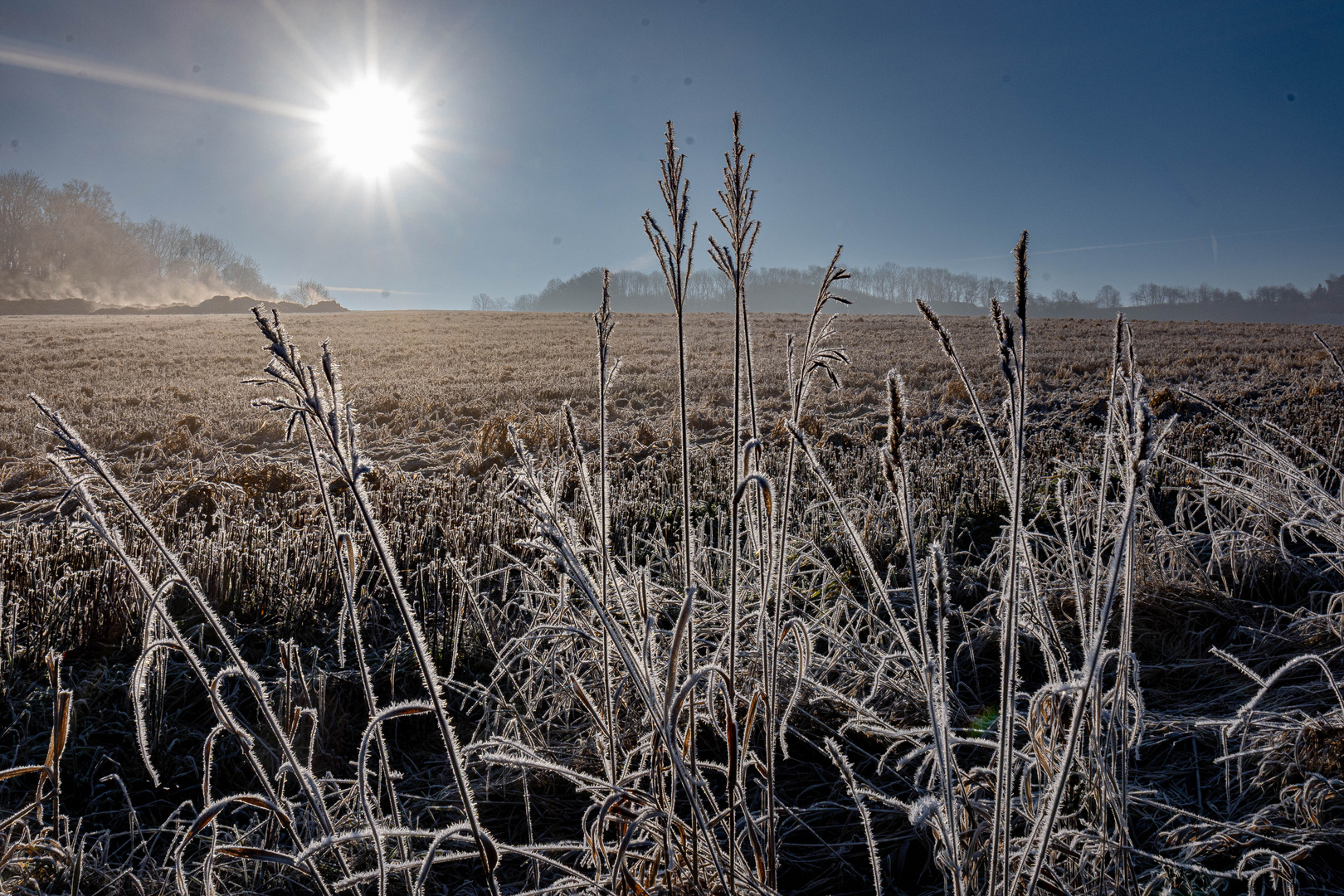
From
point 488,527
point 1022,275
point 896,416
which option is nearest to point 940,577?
point 896,416

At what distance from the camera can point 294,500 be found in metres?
5.32

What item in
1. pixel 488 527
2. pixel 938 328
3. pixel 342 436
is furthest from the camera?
pixel 488 527

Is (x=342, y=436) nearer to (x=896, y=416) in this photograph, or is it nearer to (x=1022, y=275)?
(x=896, y=416)

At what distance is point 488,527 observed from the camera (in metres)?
4.40

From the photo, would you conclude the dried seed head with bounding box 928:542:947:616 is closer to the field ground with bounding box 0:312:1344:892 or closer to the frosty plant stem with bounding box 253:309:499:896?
the frosty plant stem with bounding box 253:309:499:896

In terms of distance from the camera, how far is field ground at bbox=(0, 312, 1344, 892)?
218 cm

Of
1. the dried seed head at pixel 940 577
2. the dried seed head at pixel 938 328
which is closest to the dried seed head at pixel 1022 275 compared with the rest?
the dried seed head at pixel 938 328

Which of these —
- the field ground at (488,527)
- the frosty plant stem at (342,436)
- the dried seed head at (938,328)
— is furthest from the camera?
the field ground at (488,527)

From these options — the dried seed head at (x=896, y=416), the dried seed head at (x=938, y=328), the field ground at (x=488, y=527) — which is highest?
the dried seed head at (x=938, y=328)

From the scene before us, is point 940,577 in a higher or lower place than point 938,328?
lower

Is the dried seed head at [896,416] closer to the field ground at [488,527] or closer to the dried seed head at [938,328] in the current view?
the dried seed head at [938,328]

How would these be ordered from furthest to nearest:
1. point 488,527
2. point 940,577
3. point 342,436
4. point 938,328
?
Answer: point 488,527, point 940,577, point 938,328, point 342,436

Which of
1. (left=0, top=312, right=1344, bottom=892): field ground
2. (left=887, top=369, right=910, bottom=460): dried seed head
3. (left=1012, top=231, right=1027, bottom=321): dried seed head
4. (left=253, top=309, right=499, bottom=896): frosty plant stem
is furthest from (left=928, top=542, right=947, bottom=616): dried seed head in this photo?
(left=0, top=312, right=1344, bottom=892): field ground

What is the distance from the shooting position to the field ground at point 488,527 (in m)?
2.18
